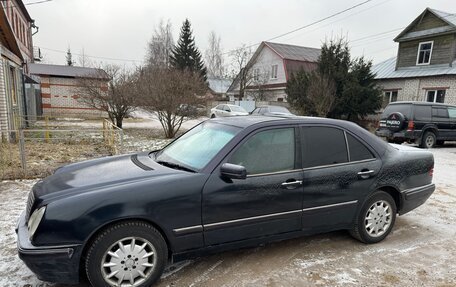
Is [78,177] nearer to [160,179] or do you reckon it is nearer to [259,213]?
[160,179]

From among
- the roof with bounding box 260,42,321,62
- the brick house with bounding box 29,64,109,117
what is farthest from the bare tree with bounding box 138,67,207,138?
the roof with bounding box 260,42,321,62

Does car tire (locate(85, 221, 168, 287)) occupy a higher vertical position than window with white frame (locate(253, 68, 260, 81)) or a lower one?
lower

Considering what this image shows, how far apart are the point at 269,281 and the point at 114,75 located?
53.4ft

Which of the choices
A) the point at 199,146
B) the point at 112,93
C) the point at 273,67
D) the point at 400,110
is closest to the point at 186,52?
the point at 273,67

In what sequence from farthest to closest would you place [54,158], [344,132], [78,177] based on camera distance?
1. [54,158]
2. [344,132]
3. [78,177]

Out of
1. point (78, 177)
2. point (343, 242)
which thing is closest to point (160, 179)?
point (78, 177)

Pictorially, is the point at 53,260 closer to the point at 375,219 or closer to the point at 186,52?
the point at 375,219

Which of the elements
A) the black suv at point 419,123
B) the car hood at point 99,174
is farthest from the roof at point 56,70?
the car hood at point 99,174

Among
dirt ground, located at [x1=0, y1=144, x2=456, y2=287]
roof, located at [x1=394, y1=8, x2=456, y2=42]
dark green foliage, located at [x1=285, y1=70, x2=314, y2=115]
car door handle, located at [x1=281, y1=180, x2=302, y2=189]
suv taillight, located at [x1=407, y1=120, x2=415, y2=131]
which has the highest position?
roof, located at [x1=394, y1=8, x2=456, y2=42]

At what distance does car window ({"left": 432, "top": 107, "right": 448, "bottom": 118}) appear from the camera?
1182 centimetres

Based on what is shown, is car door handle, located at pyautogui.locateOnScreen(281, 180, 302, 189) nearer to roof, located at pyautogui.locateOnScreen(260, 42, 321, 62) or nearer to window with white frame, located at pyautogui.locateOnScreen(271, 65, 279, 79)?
roof, located at pyautogui.locateOnScreen(260, 42, 321, 62)

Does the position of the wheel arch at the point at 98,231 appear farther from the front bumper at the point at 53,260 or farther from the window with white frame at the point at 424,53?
the window with white frame at the point at 424,53

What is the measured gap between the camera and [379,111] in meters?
19.6

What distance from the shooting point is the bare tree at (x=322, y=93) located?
1758 cm
